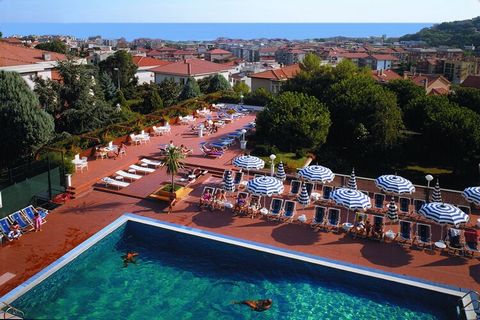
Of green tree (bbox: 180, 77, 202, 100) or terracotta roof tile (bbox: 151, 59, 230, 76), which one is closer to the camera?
green tree (bbox: 180, 77, 202, 100)

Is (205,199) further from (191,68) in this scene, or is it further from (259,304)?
(191,68)

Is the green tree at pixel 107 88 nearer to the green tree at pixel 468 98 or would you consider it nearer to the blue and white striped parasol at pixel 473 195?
the green tree at pixel 468 98

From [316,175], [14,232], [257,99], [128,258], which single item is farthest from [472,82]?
[14,232]

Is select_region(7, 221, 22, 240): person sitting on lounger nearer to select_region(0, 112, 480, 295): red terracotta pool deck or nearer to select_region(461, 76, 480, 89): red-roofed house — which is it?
select_region(0, 112, 480, 295): red terracotta pool deck

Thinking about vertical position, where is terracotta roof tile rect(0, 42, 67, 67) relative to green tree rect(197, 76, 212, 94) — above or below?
above

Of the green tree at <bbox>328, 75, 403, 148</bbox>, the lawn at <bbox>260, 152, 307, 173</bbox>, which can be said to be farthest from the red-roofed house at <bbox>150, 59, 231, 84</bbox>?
the lawn at <bbox>260, 152, 307, 173</bbox>

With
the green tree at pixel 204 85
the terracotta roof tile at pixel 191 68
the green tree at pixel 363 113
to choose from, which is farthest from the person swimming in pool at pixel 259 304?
the terracotta roof tile at pixel 191 68
